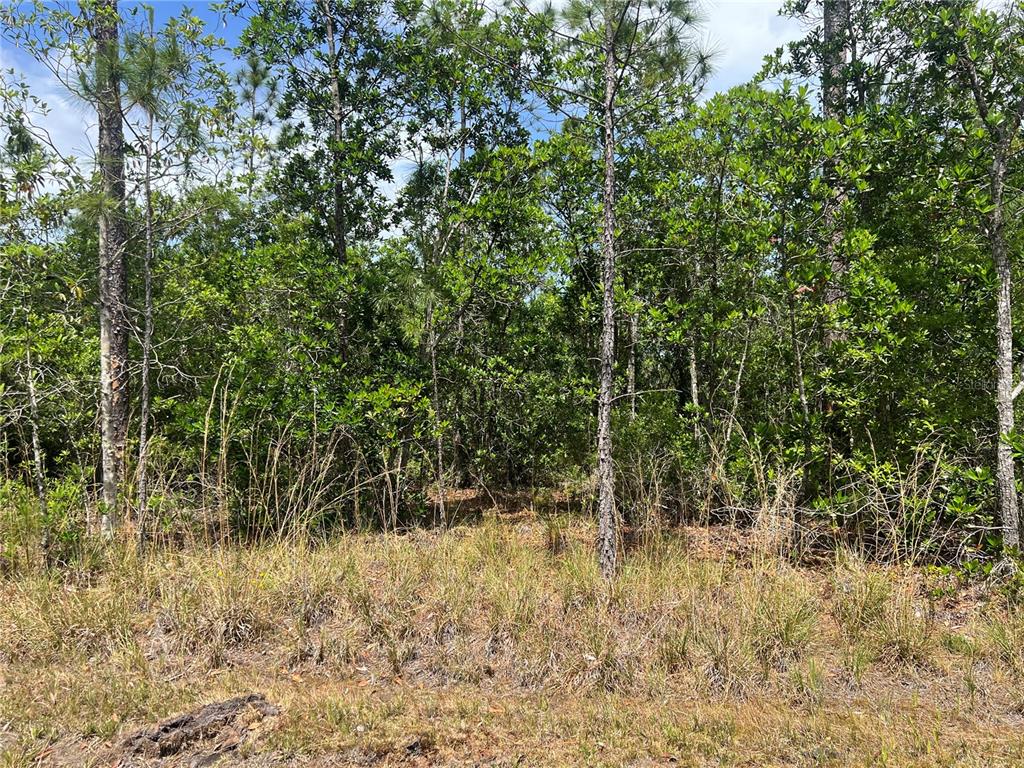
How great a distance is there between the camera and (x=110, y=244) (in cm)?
527

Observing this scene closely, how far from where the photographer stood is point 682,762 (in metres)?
2.67

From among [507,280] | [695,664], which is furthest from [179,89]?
[695,664]

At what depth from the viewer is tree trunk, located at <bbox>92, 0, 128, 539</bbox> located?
4.76 metres

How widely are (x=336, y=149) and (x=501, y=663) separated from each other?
5636 millimetres

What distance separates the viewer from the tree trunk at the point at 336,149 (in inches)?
257

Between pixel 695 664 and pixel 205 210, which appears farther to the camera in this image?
pixel 205 210

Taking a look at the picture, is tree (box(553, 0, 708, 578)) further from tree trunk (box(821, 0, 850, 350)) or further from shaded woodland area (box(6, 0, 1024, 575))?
tree trunk (box(821, 0, 850, 350))

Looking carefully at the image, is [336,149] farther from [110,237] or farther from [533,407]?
[533,407]

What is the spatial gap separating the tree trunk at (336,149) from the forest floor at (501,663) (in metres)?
3.82

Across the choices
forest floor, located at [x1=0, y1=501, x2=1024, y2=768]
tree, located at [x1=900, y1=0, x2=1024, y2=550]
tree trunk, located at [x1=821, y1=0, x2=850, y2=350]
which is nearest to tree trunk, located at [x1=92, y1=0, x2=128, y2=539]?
forest floor, located at [x1=0, y1=501, x2=1024, y2=768]

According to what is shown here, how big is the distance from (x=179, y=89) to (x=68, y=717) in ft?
15.4

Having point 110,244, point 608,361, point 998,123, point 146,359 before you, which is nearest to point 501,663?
point 608,361

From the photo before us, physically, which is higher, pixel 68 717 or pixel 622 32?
pixel 622 32

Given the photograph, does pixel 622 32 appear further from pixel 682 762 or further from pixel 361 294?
pixel 682 762
